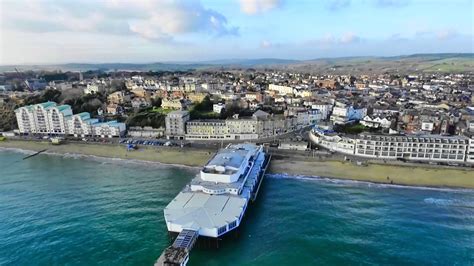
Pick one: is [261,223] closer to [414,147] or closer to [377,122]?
[414,147]

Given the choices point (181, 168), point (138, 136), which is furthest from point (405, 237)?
point (138, 136)

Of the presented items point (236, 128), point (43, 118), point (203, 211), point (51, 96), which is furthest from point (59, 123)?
point (203, 211)

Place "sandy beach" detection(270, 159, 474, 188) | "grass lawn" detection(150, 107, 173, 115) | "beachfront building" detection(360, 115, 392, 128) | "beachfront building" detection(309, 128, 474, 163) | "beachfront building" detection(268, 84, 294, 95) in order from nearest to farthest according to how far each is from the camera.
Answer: "sandy beach" detection(270, 159, 474, 188) < "beachfront building" detection(309, 128, 474, 163) < "beachfront building" detection(360, 115, 392, 128) < "grass lawn" detection(150, 107, 173, 115) < "beachfront building" detection(268, 84, 294, 95)

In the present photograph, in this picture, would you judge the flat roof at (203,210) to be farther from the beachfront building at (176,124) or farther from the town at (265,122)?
the beachfront building at (176,124)

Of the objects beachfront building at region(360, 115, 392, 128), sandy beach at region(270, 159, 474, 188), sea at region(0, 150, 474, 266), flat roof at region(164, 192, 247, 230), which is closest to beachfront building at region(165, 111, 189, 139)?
sea at region(0, 150, 474, 266)

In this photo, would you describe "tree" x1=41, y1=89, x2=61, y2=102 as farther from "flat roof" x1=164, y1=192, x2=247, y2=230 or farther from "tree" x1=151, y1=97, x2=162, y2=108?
"flat roof" x1=164, y1=192, x2=247, y2=230

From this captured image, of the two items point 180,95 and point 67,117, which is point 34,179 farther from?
point 180,95
